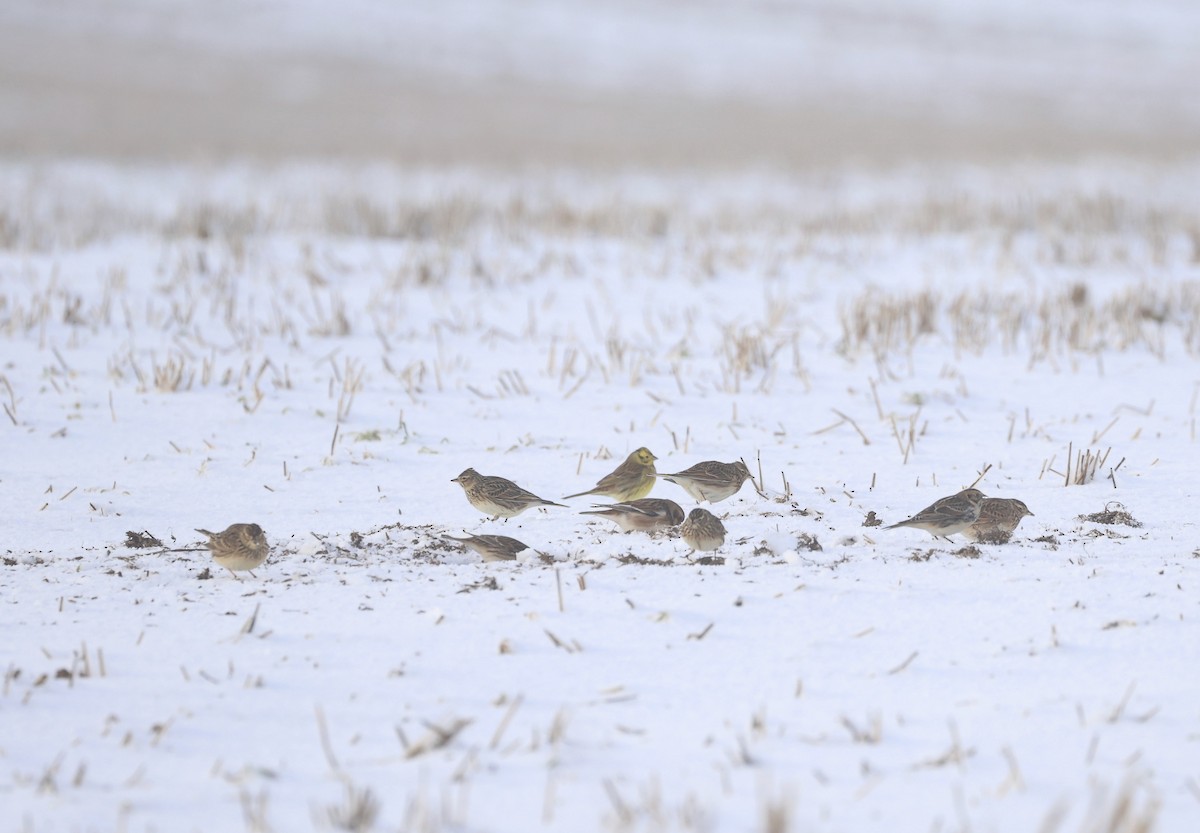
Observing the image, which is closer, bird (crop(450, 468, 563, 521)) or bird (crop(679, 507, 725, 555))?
bird (crop(679, 507, 725, 555))

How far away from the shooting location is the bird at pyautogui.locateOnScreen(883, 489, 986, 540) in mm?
4387

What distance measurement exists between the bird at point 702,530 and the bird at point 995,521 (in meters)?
0.99

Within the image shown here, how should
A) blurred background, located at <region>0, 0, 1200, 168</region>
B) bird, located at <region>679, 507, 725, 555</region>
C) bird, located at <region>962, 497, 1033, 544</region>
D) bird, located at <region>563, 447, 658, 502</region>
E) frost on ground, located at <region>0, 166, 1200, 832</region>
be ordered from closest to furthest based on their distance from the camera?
frost on ground, located at <region>0, 166, 1200, 832</region> → bird, located at <region>679, 507, 725, 555</region> → bird, located at <region>962, 497, 1033, 544</region> → bird, located at <region>563, 447, 658, 502</region> → blurred background, located at <region>0, 0, 1200, 168</region>

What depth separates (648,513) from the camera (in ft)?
15.3

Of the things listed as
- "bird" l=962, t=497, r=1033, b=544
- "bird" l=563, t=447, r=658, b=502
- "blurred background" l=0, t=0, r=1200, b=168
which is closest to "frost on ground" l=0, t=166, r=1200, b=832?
"bird" l=962, t=497, r=1033, b=544

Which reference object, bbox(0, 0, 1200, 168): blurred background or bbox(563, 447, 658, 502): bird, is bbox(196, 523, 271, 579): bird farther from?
bbox(0, 0, 1200, 168): blurred background

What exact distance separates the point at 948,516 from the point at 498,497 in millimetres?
1798

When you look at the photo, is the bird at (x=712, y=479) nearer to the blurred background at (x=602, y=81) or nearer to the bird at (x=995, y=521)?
the bird at (x=995, y=521)

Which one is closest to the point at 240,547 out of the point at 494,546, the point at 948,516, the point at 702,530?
the point at 494,546

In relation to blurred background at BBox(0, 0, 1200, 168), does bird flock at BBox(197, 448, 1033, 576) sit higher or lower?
lower

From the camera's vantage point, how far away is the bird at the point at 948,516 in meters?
4.39

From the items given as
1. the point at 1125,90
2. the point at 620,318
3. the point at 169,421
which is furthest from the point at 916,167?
the point at 1125,90

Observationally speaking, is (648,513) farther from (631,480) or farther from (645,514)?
(631,480)

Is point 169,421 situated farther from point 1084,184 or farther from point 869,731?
point 1084,184
